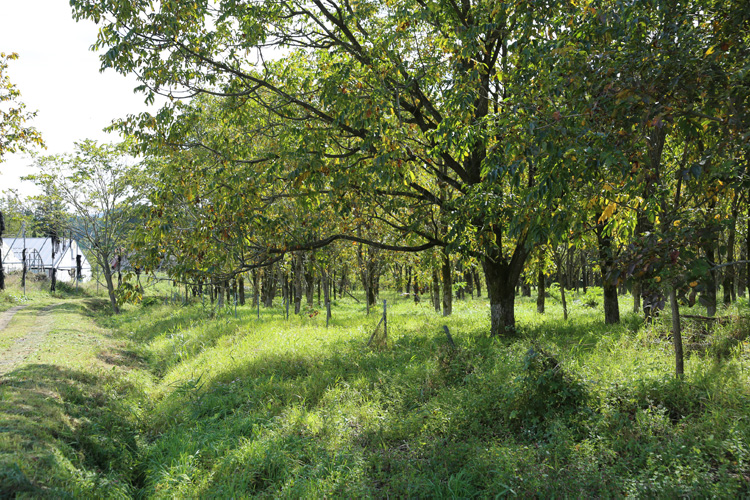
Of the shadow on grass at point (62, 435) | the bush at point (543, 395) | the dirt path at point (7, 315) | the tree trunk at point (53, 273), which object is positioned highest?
the tree trunk at point (53, 273)

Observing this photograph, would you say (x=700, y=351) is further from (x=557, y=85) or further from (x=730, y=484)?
(x=557, y=85)

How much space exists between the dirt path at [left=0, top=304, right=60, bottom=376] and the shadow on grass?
1079 millimetres

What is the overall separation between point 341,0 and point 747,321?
33.2ft

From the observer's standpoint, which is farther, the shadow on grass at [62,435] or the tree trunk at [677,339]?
the tree trunk at [677,339]

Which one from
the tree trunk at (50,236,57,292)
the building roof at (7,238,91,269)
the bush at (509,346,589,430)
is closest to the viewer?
the bush at (509,346,589,430)

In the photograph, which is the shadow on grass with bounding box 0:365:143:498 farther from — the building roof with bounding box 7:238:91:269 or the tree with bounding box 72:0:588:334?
the building roof with bounding box 7:238:91:269

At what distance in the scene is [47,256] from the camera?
41.8 m

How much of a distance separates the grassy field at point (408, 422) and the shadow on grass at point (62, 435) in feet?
0.09

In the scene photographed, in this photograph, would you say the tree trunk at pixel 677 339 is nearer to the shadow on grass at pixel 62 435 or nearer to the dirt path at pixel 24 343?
the shadow on grass at pixel 62 435

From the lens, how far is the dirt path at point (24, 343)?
10523 mm

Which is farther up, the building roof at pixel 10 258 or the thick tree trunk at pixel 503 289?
the building roof at pixel 10 258

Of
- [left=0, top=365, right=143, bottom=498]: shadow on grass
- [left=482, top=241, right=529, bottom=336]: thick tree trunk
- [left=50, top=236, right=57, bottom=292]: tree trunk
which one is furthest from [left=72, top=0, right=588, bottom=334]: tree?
[left=50, top=236, right=57, bottom=292]: tree trunk

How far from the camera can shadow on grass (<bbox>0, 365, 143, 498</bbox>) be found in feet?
17.5

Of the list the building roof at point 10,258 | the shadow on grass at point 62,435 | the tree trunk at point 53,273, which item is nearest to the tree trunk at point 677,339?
the shadow on grass at point 62,435
